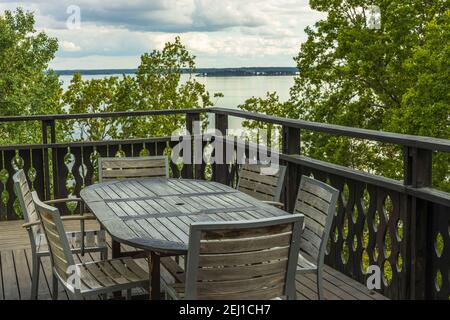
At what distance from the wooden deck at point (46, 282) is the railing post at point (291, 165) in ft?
2.18

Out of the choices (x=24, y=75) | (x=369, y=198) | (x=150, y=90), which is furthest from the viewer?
(x=150, y=90)

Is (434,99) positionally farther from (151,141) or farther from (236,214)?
(236,214)

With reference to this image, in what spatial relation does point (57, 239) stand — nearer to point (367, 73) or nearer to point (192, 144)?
point (192, 144)

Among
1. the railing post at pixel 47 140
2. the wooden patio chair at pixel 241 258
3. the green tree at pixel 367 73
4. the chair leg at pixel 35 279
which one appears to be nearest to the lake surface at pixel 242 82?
the green tree at pixel 367 73

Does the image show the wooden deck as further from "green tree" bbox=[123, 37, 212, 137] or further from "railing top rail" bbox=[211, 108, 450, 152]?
"green tree" bbox=[123, 37, 212, 137]

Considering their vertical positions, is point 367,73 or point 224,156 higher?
point 367,73

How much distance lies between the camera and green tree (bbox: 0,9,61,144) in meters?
21.9

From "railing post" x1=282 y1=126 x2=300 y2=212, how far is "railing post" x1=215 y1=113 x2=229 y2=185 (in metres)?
1.21

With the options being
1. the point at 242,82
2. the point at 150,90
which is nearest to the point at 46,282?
the point at 150,90

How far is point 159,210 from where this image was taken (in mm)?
3479

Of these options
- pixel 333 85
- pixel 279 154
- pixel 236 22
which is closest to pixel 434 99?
pixel 333 85

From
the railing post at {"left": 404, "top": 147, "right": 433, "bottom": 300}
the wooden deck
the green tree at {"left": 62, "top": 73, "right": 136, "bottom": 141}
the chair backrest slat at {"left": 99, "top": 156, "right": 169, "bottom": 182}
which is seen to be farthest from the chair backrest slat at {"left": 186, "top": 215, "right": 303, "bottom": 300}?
the green tree at {"left": 62, "top": 73, "right": 136, "bottom": 141}

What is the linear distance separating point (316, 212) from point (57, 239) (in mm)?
1322

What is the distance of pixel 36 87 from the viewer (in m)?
22.8
